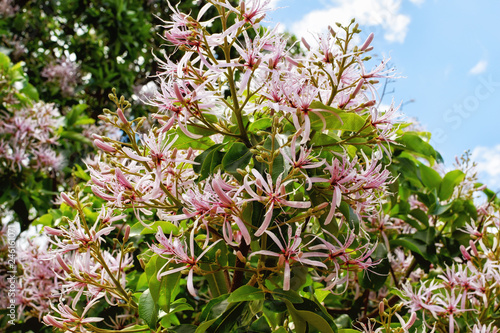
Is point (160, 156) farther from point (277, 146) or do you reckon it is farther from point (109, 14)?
point (109, 14)

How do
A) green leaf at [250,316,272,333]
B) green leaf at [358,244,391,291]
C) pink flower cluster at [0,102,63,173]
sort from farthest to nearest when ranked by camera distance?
1. pink flower cluster at [0,102,63,173]
2. green leaf at [358,244,391,291]
3. green leaf at [250,316,272,333]

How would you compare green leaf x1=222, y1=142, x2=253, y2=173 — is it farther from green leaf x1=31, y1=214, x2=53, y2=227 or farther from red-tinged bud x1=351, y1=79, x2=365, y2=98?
green leaf x1=31, y1=214, x2=53, y2=227

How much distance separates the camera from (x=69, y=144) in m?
3.34

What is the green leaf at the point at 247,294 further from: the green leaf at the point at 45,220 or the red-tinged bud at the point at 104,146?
the green leaf at the point at 45,220

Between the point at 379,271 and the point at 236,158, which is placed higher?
the point at 236,158

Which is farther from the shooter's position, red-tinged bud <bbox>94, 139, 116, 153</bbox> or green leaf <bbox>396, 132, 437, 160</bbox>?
green leaf <bbox>396, 132, 437, 160</bbox>

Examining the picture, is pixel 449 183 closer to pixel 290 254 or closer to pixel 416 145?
pixel 416 145

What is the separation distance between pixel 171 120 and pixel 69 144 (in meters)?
2.74

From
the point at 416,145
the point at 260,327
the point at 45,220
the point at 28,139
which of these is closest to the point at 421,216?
the point at 416,145

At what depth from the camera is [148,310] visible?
1013 millimetres

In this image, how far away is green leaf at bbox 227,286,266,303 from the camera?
88 cm

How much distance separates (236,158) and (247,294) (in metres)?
0.28

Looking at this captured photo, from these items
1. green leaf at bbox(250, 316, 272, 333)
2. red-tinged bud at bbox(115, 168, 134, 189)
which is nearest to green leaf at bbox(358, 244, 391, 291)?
green leaf at bbox(250, 316, 272, 333)

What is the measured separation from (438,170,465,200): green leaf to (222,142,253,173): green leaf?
1181mm
